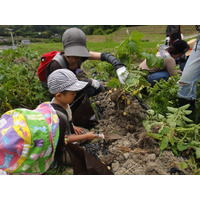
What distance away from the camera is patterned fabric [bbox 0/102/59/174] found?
1045 mm

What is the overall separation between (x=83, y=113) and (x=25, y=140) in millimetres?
1025

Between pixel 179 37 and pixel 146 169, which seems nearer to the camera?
pixel 146 169

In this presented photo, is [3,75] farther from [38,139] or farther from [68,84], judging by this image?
[38,139]

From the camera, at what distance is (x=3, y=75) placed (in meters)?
2.10

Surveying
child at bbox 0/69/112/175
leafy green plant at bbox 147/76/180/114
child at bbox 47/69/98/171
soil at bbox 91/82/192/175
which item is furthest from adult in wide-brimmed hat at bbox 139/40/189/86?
child at bbox 0/69/112/175

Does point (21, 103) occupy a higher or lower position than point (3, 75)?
lower

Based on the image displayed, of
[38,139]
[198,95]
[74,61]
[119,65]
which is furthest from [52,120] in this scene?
[198,95]

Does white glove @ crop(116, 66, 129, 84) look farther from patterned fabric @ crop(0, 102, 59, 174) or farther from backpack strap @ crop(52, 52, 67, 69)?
patterned fabric @ crop(0, 102, 59, 174)

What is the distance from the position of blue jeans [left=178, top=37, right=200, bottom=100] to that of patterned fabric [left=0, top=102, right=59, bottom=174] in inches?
56.7

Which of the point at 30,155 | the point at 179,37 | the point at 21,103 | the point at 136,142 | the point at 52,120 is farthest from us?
the point at 179,37

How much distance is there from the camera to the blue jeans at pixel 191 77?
69.0 inches

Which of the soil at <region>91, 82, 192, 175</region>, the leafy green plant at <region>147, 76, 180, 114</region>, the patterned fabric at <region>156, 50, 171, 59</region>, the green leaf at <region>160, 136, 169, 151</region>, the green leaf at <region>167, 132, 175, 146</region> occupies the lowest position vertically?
the soil at <region>91, 82, 192, 175</region>

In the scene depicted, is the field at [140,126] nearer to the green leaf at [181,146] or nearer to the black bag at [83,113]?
the green leaf at [181,146]

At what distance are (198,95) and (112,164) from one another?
132 centimetres
